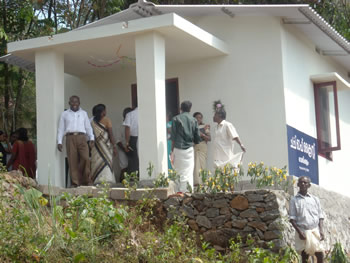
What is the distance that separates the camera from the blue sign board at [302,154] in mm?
12625

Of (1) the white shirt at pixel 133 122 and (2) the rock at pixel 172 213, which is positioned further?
(1) the white shirt at pixel 133 122

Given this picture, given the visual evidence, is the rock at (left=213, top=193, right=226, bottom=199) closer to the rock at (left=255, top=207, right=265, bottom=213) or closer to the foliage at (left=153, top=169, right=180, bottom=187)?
the rock at (left=255, top=207, right=265, bottom=213)

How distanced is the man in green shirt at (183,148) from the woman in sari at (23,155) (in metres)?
3.07

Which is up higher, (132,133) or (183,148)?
(132,133)

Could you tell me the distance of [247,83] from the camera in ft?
42.7

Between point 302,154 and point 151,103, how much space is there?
3290mm

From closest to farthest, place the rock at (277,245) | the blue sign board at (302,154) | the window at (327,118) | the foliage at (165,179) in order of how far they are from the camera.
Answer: the rock at (277,245)
the foliage at (165,179)
the blue sign board at (302,154)
the window at (327,118)

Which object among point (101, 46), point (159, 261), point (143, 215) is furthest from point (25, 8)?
point (159, 261)

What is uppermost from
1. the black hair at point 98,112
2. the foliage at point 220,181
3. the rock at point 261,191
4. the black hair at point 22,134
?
the black hair at point 98,112

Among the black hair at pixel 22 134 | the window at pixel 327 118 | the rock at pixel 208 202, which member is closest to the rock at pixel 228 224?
the rock at pixel 208 202

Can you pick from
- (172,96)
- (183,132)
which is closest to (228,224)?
(183,132)

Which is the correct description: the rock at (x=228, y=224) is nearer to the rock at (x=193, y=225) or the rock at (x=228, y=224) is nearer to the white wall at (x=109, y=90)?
the rock at (x=193, y=225)

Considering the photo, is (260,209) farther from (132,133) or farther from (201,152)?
(132,133)

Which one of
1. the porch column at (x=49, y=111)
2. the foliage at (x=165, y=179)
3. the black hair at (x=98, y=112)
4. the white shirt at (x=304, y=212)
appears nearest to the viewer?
the white shirt at (x=304, y=212)
